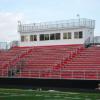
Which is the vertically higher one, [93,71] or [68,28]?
[68,28]

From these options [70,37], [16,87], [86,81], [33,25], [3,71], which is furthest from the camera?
[33,25]

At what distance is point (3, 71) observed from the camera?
130ft

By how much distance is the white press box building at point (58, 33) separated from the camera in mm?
46000

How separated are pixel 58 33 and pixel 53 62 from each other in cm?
863

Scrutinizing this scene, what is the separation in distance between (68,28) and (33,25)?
5757 mm

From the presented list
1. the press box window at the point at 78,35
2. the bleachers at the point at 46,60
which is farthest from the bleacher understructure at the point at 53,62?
the press box window at the point at 78,35

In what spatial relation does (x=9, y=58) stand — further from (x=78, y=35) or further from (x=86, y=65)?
(x=86, y=65)

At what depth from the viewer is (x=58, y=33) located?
1889 inches

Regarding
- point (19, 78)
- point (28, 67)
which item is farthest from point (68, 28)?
point (19, 78)

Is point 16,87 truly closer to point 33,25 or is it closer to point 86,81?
point 86,81

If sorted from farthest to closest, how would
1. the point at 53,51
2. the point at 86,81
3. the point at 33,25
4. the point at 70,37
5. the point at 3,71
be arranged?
the point at 33,25
the point at 70,37
the point at 53,51
the point at 3,71
the point at 86,81

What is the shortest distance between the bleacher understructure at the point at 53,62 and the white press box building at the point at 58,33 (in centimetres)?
178

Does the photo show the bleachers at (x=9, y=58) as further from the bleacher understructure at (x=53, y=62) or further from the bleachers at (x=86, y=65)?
the bleachers at (x=86, y=65)

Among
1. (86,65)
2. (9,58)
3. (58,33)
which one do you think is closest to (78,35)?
(58,33)
